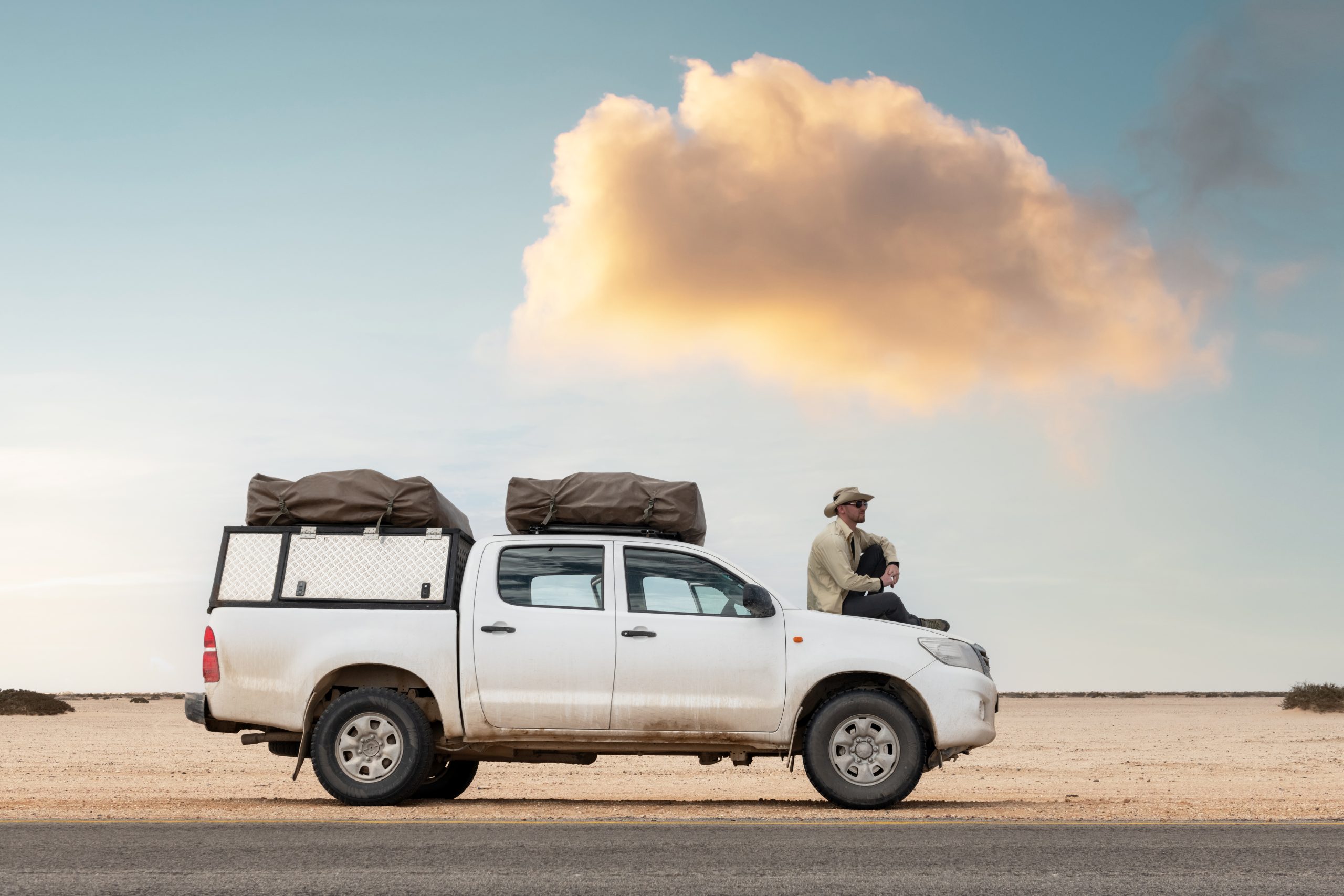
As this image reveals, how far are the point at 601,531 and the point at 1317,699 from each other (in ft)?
127

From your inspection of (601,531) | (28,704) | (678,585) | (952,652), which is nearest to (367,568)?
(601,531)

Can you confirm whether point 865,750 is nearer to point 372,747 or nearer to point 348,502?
point 372,747

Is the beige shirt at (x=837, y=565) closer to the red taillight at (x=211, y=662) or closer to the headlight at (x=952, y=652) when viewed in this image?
the headlight at (x=952, y=652)

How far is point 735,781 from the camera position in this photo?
1959 cm

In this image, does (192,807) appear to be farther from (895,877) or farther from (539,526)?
(895,877)

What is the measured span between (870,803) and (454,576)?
146 inches

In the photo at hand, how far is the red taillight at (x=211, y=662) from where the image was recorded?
34.0ft

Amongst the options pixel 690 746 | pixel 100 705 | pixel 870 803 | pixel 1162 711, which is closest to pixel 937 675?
pixel 870 803

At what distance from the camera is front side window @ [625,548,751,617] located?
1012cm

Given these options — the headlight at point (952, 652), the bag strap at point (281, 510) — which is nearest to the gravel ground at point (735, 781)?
the headlight at point (952, 652)

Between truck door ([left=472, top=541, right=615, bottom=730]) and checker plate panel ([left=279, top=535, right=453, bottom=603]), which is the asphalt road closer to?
truck door ([left=472, top=541, right=615, bottom=730])

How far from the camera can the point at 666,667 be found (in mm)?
9961

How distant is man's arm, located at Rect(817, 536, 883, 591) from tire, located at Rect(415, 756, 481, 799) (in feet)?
11.8

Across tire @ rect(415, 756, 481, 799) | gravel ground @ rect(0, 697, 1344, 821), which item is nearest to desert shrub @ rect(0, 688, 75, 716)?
gravel ground @ rect(0, 697, 1344, 821)
